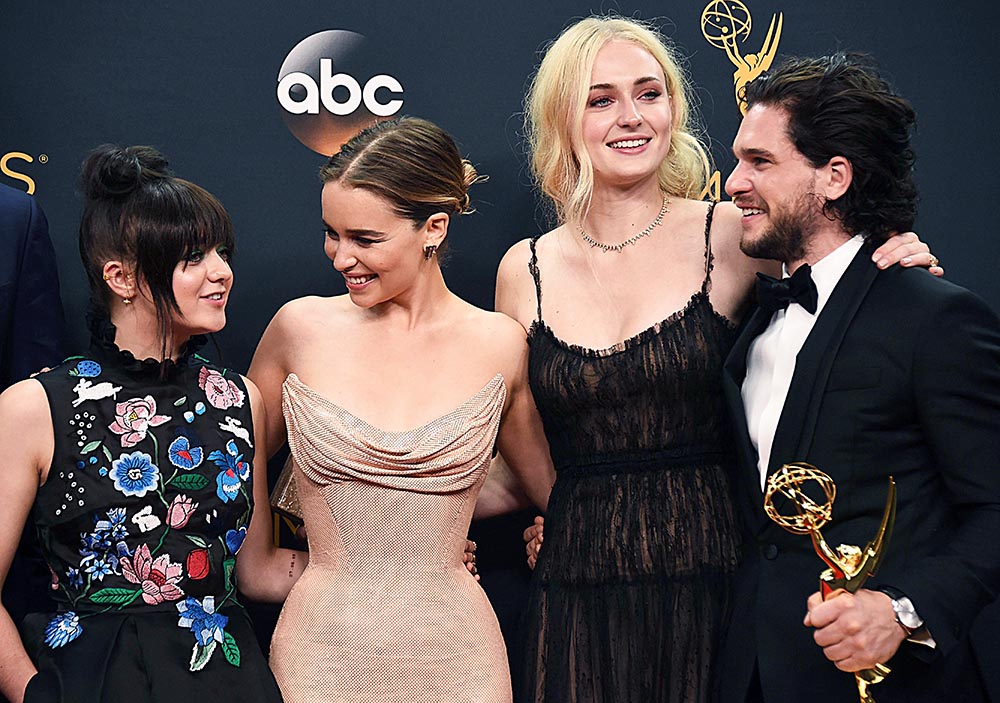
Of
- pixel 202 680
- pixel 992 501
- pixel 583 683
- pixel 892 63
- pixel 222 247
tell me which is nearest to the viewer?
pixel 992 501

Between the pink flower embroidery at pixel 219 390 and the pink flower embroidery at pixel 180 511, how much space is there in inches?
7.3

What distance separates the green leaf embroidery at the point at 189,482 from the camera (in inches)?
81.0

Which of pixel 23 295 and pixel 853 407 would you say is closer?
pixel 853 407

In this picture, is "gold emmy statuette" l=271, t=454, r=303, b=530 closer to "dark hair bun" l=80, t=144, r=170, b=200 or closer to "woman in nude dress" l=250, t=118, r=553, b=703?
"woman in nude dress" l=250, t=118, r=553, b=703

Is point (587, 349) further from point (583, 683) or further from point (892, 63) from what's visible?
point (892, 63)

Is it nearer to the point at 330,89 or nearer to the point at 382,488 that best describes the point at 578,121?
the point at 330,89

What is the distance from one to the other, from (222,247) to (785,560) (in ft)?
3.63

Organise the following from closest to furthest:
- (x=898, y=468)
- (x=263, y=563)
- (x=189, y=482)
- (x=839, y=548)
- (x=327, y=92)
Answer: (x=839, y=548), (x=898, y=468), (x=189, y=482), (x=263, y=563), (x=327, y=92)

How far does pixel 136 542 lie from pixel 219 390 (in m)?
0.31

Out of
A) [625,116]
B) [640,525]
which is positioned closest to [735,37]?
[625,116]

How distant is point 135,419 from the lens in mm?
2061

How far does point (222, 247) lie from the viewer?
2.18 m

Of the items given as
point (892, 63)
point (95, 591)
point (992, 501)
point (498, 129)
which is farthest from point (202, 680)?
point (892, 63)

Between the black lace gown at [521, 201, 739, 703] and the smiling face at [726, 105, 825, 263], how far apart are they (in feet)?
0.75
